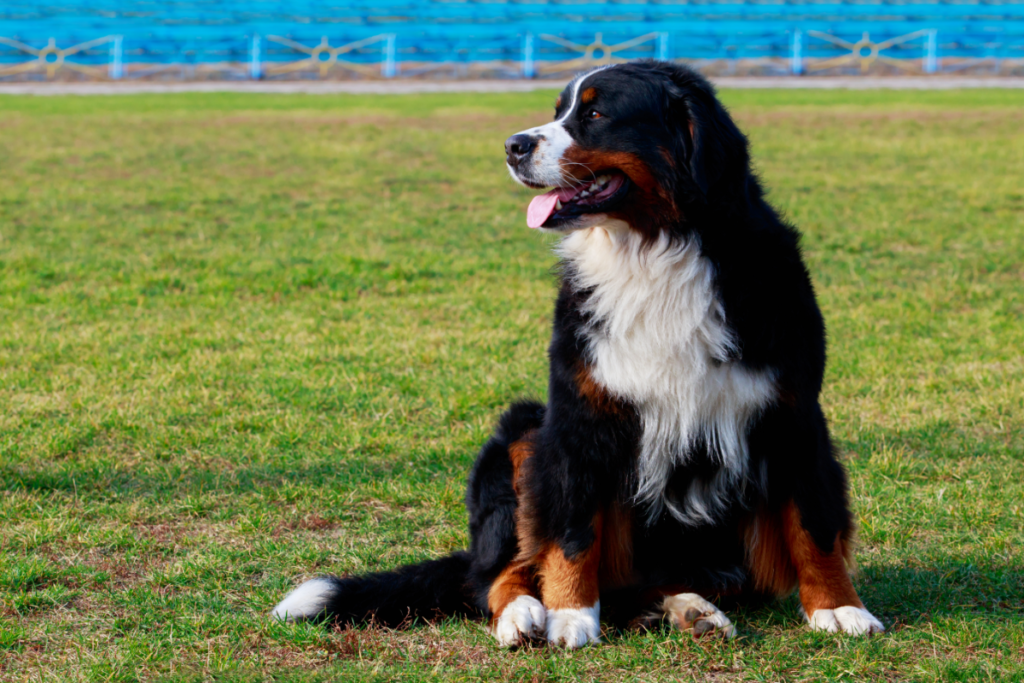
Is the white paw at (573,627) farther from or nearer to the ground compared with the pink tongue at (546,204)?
nearer to the ground

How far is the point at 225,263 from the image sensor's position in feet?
29.7

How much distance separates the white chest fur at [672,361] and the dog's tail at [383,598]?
2.36 ft

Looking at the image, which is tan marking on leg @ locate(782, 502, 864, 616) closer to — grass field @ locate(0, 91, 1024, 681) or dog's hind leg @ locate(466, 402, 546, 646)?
grass field @ locate(0, 91, 1024, 681)

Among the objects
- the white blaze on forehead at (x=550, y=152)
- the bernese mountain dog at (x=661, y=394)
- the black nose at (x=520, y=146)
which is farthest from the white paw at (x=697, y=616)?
the black nose at (x=520, y=146)

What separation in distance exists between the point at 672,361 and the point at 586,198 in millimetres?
550

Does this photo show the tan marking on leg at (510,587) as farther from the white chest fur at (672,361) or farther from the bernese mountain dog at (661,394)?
the white chest fur at (672,361)

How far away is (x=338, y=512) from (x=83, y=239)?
702 cm

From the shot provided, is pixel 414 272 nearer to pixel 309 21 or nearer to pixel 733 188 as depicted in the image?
pixel 733 188

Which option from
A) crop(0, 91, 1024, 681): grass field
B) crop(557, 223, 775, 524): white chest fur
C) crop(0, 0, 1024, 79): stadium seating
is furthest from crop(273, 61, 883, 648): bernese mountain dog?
crop(0, 0, 1024, 79): stadium seating

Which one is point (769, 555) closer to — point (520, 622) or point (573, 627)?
point (573, 627)

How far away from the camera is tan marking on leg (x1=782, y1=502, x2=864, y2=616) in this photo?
305cm

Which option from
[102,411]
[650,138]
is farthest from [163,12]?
[650,138]

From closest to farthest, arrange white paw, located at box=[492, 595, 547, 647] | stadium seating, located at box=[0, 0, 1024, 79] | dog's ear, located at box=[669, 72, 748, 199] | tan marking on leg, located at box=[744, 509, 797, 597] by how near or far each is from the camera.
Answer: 1. dog's ear, located at box=[669, 72, 748, 199]
2. white paw, located at box=[492, 595, 547, 647]
3. tan marking on leg, located at box=[744, 509, 797, 597]
4. stadium seating, located at box=[0, 0, 1024, 79]

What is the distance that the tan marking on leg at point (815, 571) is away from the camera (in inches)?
120
